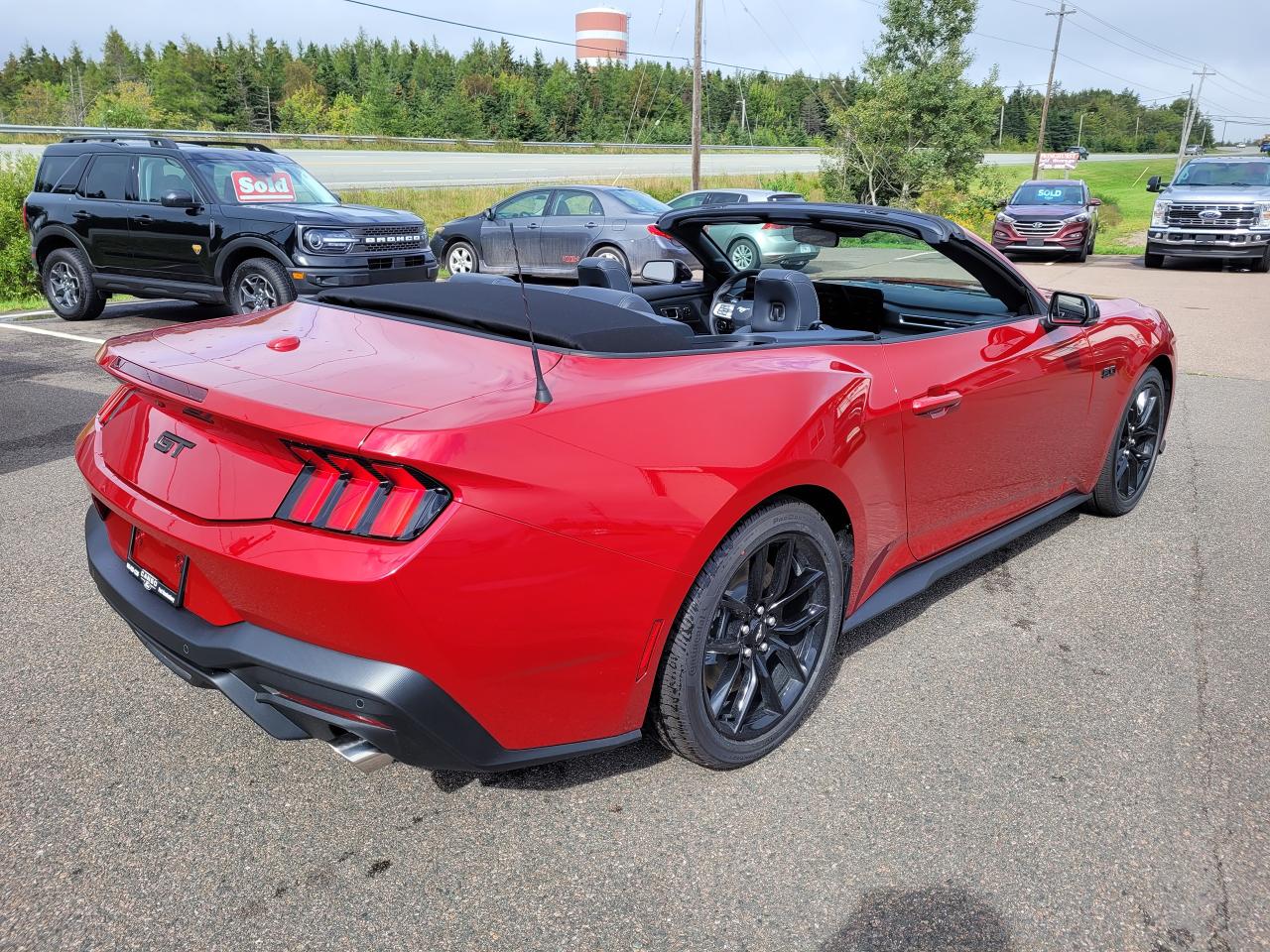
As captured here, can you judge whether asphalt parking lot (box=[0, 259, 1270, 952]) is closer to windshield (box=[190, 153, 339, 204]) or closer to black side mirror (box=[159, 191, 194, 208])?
black side mirror (box=[159, 191, 194, 208])

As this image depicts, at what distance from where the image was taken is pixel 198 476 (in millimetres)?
2164

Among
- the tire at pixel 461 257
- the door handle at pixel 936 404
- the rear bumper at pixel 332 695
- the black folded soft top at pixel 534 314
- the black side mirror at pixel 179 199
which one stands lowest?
the tire at pixel 461 257

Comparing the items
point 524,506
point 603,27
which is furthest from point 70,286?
point 603,27

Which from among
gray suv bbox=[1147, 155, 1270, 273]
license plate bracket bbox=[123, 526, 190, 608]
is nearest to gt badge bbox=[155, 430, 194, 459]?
license plate bracket bbox=[123, 526, 190, 608]

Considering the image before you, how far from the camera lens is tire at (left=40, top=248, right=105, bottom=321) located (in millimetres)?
10562

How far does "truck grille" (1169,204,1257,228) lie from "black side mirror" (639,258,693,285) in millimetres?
17944

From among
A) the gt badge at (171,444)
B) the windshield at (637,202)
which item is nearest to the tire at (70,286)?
the windshield at (637,202)

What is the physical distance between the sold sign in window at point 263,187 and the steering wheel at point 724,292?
290 inches

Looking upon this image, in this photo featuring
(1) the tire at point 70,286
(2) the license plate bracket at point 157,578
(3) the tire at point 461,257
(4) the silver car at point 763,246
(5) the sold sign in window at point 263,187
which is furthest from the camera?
(3) the tire at point 461,257

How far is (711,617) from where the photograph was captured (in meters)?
2.34

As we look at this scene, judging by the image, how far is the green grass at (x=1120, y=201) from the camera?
27.2 metres

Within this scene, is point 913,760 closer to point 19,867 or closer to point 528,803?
point 528,803

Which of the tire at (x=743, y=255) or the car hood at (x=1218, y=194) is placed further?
the car hood at (x=1218, y=194)

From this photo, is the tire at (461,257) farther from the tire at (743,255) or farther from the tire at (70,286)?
the tire at (743,255)
